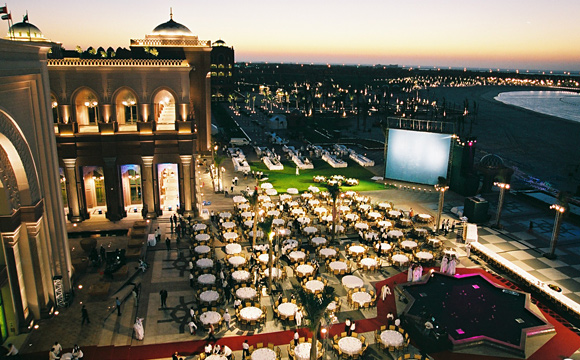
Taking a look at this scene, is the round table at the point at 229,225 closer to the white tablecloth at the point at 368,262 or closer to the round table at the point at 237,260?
the round table at the point at 237,260

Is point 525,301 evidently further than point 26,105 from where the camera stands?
Yes

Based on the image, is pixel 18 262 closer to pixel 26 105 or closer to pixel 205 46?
pixel 26 105

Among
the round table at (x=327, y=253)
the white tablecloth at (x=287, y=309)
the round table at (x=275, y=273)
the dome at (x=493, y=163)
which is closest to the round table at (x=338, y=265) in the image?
the round table at (x=327, y=253)

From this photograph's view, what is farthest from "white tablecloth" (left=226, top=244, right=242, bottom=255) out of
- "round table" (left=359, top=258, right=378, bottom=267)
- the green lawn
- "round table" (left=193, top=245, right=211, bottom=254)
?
the green lawn

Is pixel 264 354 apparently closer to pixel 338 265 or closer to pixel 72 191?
pixel 338 265

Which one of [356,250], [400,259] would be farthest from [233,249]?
[400,259]

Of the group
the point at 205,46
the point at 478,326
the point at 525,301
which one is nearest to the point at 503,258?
the point at 525,301
